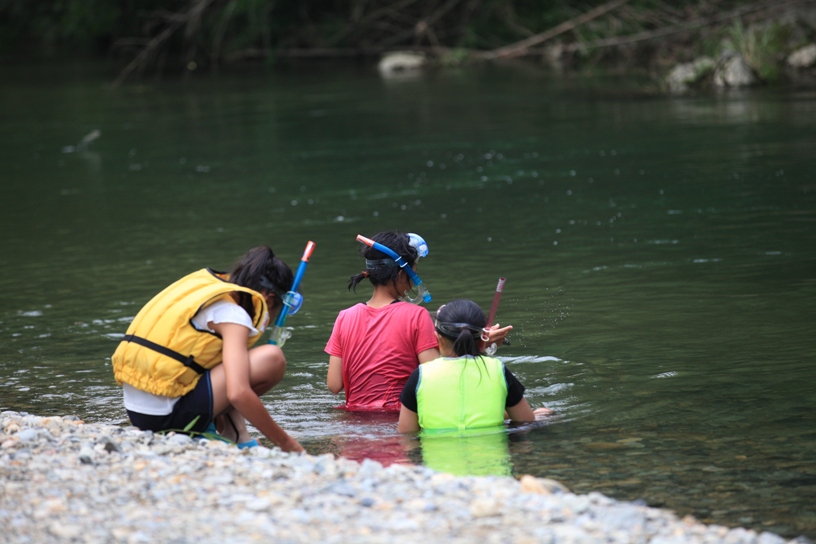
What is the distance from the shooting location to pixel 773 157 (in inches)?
482

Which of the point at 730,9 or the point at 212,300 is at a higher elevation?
the point at 730,9

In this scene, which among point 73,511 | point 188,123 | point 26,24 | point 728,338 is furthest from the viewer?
point 26,24

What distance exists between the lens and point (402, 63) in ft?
88.4

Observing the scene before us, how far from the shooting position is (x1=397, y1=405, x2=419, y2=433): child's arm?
498 centimetres

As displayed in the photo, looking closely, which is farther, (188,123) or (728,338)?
(188,123)

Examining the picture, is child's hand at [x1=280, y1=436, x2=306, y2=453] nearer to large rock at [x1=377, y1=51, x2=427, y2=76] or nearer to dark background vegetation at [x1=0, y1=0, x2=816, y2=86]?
dark background vegetation at [x1=0, y1=0, x2=816, y2=86]

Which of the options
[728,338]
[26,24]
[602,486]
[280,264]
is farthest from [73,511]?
[26,24]

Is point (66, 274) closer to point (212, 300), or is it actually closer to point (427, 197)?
point (427, 197)

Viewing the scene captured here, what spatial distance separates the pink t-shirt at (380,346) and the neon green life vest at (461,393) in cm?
43

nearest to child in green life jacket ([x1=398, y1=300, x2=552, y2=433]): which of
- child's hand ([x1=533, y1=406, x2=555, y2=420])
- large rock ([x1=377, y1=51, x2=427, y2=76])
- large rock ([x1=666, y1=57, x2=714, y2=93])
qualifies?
child's hand ([x1=533, y1=406, x2=555, y2=420])

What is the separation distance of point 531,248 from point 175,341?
5.43m

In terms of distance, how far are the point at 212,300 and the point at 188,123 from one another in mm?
15643

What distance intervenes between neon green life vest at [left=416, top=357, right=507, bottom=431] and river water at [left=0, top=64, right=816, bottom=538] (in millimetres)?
145

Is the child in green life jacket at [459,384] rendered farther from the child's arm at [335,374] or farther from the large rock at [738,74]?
the large rock at [738,74]
